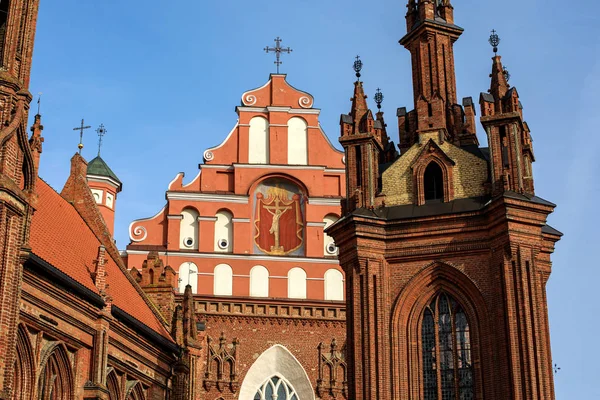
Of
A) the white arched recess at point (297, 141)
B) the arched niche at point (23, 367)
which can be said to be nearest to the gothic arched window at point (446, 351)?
the arched niche at point (23, 367)

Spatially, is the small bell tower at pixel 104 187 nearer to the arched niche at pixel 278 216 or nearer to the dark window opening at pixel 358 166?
the arched niche at pixel 278 216

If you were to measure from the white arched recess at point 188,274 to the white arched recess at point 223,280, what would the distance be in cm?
63

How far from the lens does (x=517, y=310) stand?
25953mm

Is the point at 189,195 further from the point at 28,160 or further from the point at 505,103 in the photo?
the point at 28,160

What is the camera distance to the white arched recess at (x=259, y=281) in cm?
3456

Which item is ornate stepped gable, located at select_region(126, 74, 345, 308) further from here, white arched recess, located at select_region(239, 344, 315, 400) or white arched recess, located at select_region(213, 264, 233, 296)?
white arched recess, located at select_region(239, 344, 315, 400)

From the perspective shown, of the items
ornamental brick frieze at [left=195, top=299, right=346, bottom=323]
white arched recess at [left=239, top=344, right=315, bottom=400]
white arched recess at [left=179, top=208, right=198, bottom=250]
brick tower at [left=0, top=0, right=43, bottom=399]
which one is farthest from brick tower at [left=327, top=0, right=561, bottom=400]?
brick tower at [left=0, top=0, right=43, bottom=399]

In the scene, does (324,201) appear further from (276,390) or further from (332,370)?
(276,390)

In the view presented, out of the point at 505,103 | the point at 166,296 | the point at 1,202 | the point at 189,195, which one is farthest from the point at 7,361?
the point at 189,195

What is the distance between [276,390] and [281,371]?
1.97 ft

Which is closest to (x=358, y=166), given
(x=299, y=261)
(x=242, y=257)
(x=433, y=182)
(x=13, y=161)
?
(x=433, y=182)

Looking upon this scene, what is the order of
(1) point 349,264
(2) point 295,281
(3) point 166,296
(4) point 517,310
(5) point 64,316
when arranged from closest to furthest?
(5) point 64,316, (4) point 517,310, (1) point 349,264, (3) point 166,296, (2) point 295,281

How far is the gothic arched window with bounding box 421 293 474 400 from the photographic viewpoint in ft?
87.1

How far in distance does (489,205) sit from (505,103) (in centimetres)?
303
